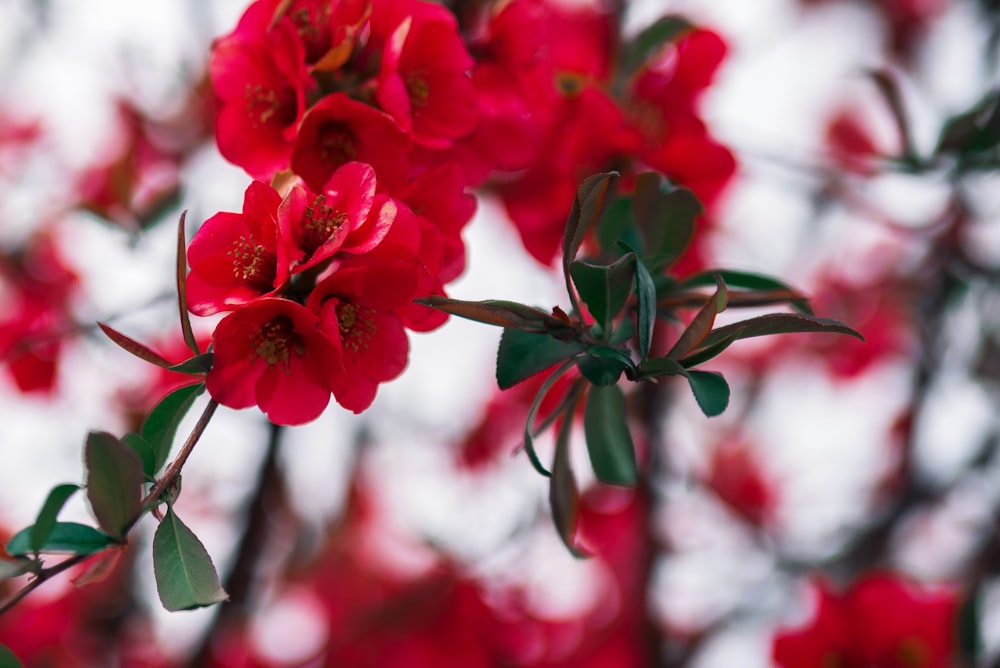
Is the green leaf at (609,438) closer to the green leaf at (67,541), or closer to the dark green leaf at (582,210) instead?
the dark green leaf at (582,210)

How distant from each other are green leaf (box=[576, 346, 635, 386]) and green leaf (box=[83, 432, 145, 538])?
27cm

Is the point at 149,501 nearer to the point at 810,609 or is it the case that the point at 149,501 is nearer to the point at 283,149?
the point at 283,149

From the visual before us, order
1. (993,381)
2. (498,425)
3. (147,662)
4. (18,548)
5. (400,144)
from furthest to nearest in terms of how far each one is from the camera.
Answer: (498,425)
(147,662)
(993,381)
(400,144)
(18,548)

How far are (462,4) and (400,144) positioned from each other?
459 millimetres

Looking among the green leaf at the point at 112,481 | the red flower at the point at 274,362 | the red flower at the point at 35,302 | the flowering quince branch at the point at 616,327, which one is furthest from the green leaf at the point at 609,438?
the red flower at the point at 35,302

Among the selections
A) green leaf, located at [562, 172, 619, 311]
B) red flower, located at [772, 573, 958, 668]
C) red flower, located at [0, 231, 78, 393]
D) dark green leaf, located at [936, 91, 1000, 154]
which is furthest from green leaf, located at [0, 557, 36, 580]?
red flower, located at [0, 231, 78, 393]

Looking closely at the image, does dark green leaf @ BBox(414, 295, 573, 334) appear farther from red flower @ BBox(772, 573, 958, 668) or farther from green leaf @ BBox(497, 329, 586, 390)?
red flower @ BBox(772, 573, 958, 668)

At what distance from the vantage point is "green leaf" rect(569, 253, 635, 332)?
53 cm

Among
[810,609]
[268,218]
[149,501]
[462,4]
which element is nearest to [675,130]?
[462,4]

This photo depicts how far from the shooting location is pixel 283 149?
621 mm

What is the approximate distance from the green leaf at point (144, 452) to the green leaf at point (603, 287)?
29 cm

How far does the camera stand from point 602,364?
0.54 m

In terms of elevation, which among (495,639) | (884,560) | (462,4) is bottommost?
(495,639)

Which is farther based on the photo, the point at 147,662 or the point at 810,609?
the point at 147,662
